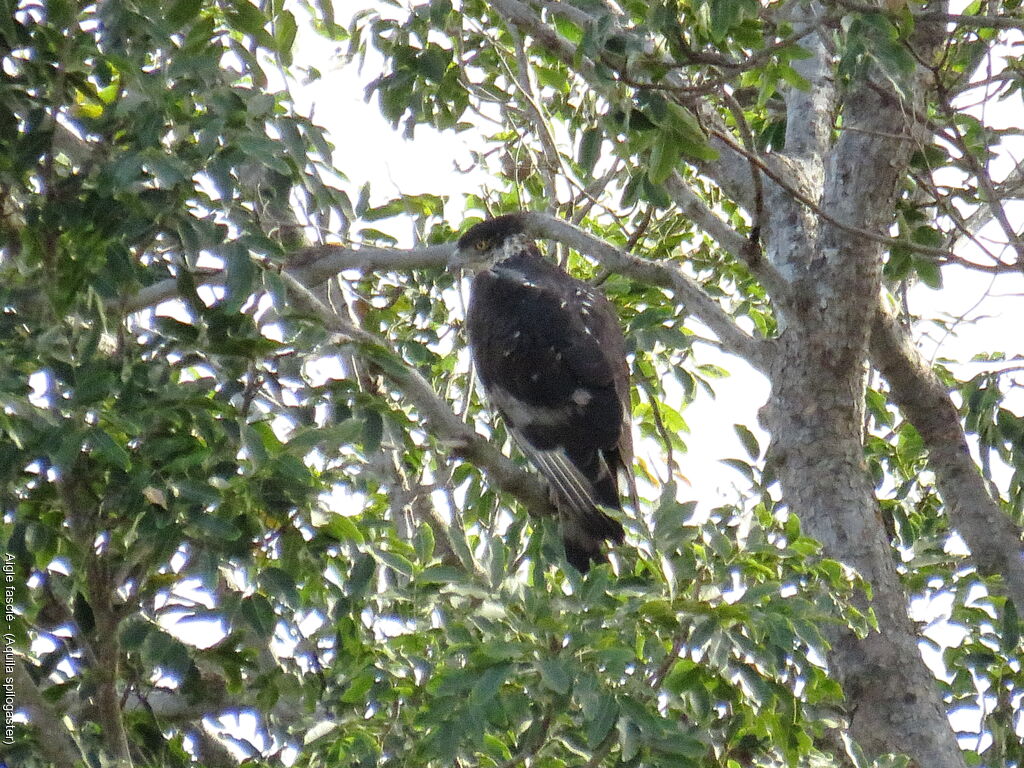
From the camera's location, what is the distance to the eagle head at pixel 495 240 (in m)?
5.55

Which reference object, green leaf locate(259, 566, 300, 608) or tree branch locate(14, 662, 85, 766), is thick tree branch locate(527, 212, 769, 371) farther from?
tree branch locate(14, 662, 85, 766)

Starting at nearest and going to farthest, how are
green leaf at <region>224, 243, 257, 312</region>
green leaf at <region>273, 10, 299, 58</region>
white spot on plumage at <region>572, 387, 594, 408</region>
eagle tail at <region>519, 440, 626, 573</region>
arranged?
green leaf at <region>224, 243, 257, 312</region> < green leaf at <region>273, 10, 299, 58</region> < eagle tail at <region>519, 440, 626, 573</region> < white spot on plumage at <region>572, 387, 594, 408</region>

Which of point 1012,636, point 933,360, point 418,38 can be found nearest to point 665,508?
point 1012,636

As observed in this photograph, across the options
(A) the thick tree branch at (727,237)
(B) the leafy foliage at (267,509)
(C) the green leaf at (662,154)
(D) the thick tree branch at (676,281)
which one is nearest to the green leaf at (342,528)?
(B) the leafy foliage at (267,509)

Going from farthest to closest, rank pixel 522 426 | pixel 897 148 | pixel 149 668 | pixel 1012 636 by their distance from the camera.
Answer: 1. pixel 522 426
2. pixel 897 148
3. pixel 1012 636
4. pixel 149 668

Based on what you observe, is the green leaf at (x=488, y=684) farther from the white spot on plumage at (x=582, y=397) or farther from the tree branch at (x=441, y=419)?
the white spot on plumage at (x=582, y=397)

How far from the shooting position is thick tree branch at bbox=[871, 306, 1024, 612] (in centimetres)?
428

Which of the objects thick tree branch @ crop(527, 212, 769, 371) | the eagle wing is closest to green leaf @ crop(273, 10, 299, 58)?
thick tree branch @ crop(527, 212, 769, 371)

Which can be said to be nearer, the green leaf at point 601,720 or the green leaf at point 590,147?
the green leaf at point 601,720

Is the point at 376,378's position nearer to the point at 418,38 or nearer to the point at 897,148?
the point at 418,38

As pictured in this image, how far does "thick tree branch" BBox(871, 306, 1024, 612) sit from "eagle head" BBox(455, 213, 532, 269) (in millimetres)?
1649

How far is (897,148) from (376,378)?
1.93 metres

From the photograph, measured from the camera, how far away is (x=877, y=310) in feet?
14.6

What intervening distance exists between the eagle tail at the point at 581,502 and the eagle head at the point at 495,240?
3.31 feet
